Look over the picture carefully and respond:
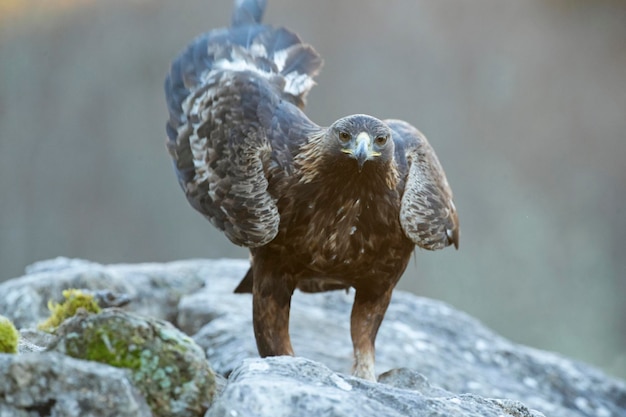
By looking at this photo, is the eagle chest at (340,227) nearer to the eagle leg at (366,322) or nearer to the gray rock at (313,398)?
the eagle leg at (366,322)

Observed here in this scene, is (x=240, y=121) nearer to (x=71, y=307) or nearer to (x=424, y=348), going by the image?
(x=71, y=307)

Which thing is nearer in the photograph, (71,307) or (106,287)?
(71,307)

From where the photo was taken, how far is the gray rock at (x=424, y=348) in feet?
17.9

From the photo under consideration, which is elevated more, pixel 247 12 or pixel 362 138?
pixel 247 12

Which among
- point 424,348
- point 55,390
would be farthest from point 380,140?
point 424,348

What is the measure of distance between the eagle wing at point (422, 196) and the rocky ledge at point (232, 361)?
698 millimetres

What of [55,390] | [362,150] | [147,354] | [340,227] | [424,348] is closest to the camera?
[55,390]

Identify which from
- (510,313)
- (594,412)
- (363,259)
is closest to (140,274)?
(363,259)

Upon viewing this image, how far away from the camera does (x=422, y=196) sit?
14.8 feet

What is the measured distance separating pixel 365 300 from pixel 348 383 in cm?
191

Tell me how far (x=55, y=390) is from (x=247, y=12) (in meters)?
3.80

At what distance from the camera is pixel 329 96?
9.61 meters

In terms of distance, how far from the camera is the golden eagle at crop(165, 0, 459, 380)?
4297mm

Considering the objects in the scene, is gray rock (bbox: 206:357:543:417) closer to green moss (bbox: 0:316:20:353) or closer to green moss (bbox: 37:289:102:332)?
green moss (bbox: 0:316:20:353)
